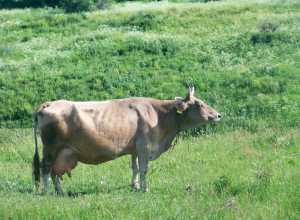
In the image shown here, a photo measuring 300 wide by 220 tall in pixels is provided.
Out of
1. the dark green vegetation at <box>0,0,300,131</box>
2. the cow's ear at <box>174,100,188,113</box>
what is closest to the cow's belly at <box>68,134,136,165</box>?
the cow's ear at <box>174,100,188,113</box>

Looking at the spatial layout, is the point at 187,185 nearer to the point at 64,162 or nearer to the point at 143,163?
the point at 143,163

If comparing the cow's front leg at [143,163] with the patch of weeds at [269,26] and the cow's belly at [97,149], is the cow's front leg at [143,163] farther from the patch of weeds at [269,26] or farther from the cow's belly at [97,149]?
the patch of weeds at [269,26]

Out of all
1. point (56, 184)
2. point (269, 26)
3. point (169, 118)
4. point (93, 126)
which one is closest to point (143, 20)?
point (269, 26)

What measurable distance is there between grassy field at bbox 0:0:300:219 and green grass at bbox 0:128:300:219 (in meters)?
0.03

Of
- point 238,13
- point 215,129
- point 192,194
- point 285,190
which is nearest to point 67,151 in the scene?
point 192,194

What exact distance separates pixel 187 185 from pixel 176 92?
530 inches

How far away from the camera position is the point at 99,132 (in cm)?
793

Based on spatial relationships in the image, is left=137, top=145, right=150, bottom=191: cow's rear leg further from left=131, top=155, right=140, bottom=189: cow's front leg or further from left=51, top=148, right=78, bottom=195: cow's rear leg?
left=51, top=148, right=78, bottom=195: cow's rear leg

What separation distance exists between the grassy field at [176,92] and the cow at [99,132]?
1.75 feet

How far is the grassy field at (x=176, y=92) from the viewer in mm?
6672

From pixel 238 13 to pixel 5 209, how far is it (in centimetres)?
3021

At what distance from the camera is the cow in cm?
776

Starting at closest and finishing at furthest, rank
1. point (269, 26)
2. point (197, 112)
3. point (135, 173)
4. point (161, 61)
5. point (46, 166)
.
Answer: point (46, 166)
point (135, 173)
point (197, 112)
point (161, 61)
point (269, 26)

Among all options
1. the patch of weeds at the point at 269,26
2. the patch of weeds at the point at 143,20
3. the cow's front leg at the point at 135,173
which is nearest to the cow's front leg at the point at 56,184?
the cow's front leg at the point at 135,173
